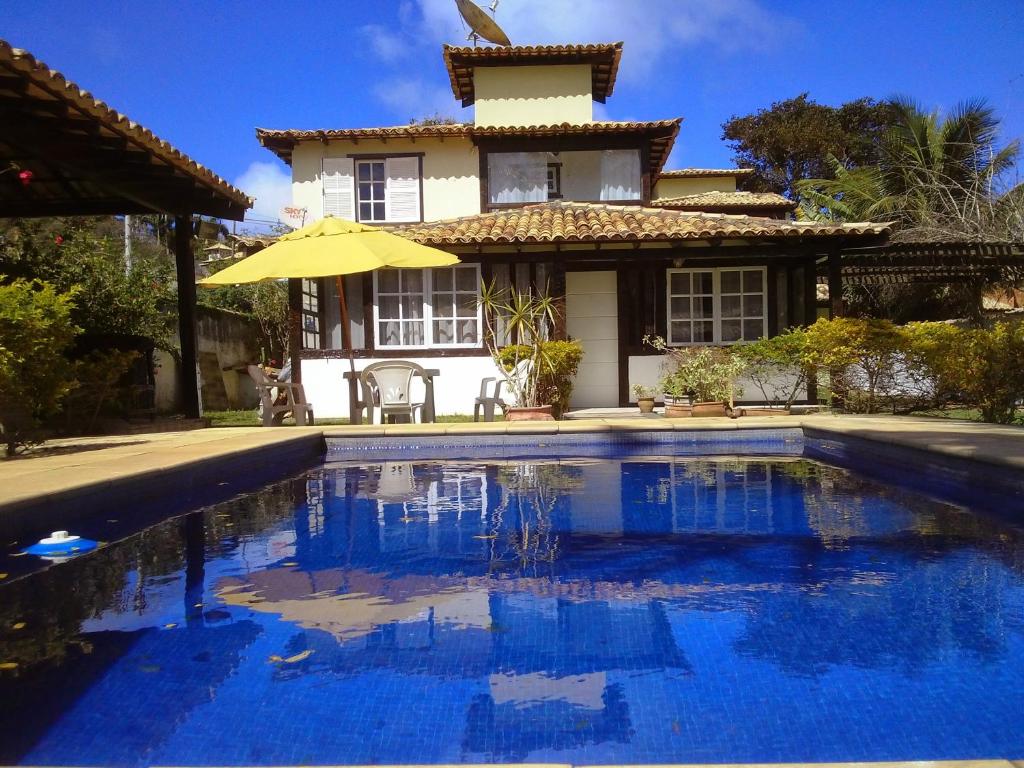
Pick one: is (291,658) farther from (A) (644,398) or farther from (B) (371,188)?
(B) (371,188)

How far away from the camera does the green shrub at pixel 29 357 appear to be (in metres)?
6.59

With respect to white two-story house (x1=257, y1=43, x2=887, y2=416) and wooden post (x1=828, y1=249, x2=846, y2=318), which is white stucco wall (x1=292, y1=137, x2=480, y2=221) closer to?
white two-story house (x1=257, y1=43, x2=887, y2=416)

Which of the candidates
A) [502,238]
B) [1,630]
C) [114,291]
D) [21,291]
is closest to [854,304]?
[502,238]

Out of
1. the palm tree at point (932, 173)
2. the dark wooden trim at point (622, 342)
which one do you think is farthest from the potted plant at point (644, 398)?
the palm tree at point (932, 173)

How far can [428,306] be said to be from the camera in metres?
13.5

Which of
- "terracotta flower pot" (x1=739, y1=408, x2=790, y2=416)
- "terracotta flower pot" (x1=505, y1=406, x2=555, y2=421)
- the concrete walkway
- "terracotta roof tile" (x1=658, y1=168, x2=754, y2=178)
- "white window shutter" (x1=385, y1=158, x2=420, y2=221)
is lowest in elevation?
the concrete walkway

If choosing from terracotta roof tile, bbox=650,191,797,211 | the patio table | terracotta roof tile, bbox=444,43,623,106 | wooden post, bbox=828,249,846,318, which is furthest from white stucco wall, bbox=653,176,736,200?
the patio table

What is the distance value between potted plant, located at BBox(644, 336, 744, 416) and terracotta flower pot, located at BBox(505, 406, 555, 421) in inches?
79.4

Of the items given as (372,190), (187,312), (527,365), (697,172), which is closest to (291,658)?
(527,365)

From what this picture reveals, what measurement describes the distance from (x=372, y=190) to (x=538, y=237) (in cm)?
450

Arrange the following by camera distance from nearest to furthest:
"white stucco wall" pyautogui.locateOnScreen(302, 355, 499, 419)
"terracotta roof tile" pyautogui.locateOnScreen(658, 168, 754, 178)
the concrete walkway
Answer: the concrete walkway < "white stucco wall" pyautogui.locateOnScreen(302, 355, 499, 419) < "terracotta roof tile" pyautogui.locateOnScreen(658, 168, 754, 178)

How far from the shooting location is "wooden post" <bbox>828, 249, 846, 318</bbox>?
40.7 ft

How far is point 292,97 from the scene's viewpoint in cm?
1850

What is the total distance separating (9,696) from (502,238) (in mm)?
10233
